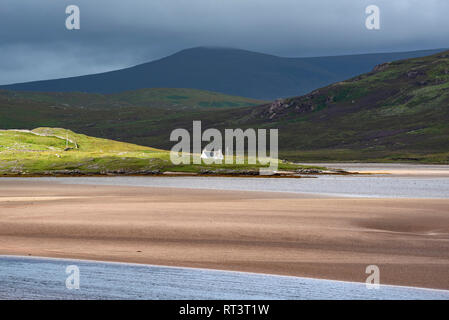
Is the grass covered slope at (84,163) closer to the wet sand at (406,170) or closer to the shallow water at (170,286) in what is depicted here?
the wet sand at (406,170)

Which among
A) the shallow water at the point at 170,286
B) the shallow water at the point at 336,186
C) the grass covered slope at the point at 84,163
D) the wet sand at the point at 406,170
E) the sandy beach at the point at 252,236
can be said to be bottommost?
the wet sand at the point at 406,170

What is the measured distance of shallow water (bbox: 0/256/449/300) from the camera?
56.1ft

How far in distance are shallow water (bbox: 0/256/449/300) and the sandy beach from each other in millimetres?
863

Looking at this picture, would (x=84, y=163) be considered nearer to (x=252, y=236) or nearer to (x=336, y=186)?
(x=336, y=186)

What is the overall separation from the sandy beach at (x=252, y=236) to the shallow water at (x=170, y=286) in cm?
86

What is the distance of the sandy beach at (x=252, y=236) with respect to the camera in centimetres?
2050

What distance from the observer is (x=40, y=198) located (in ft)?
149

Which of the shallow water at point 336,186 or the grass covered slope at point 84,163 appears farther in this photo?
the grass covered slope at point 84,163

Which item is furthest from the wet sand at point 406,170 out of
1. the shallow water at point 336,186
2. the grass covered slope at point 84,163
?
the shallow water at point 336,186

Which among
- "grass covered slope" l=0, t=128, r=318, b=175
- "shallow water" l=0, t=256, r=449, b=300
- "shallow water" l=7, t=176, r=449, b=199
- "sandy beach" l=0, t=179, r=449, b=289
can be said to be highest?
"grass covered slope" l=0, t=128, r=318, b=175

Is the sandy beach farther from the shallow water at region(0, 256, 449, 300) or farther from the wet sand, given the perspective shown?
the wet sand

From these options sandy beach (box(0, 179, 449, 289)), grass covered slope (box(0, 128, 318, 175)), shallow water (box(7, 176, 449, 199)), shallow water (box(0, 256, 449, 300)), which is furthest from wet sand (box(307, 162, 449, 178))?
shallow water (box(0, 256, 449, 300))

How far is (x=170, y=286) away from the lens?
1811 cm
